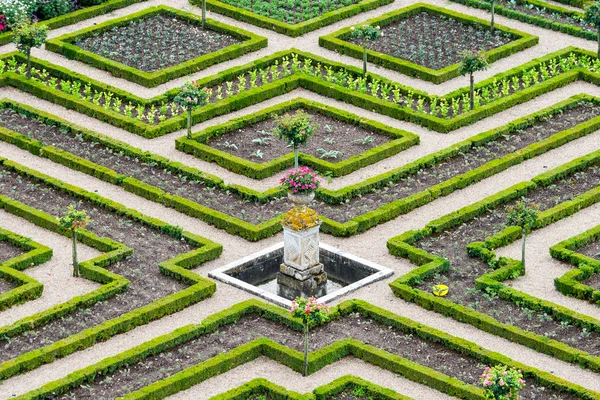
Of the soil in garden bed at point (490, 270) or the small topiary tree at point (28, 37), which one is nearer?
the soil in garden bed at point (490, 270)

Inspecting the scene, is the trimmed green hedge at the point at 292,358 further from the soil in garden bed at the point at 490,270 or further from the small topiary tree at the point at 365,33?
the small topiary tree at the point at 365,33

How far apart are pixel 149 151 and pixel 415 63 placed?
12.2 m

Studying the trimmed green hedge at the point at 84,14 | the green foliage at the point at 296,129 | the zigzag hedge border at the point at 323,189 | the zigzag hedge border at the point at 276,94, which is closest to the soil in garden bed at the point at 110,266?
the zigzag hedge border at the point at 323,189

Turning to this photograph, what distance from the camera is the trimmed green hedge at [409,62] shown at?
6000 centimetres

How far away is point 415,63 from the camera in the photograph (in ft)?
201

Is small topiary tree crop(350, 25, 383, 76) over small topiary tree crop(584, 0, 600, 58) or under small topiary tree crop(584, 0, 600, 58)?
under

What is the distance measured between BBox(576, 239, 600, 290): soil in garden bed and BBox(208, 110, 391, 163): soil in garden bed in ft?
30.9

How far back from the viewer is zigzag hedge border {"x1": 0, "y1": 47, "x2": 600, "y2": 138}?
56344 mm

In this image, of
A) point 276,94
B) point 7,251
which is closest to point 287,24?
point 276,94

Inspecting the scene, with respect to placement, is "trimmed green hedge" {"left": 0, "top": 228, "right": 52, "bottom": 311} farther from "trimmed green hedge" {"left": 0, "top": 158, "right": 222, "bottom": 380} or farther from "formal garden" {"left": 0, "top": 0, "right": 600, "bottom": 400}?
"trimmed green hedge" {"left": 0, "top": 158, "right": 222, "bottom": 380}

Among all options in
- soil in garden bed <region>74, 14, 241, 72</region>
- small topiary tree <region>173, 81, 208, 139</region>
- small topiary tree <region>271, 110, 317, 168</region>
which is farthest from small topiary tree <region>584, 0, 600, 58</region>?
small topiary tree <region>173, 81, 208, 139</region>

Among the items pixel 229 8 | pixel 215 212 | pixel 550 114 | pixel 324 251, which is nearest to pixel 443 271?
pixel 324 251

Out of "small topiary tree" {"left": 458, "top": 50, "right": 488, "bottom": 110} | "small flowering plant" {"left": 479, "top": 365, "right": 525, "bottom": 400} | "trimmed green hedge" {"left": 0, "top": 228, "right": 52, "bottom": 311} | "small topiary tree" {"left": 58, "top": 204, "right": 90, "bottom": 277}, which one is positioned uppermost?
"small topiary tree" {"left": 458, "top": 50, "right": 488, "bottom": 110}

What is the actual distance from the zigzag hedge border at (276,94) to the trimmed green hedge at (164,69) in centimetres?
127
